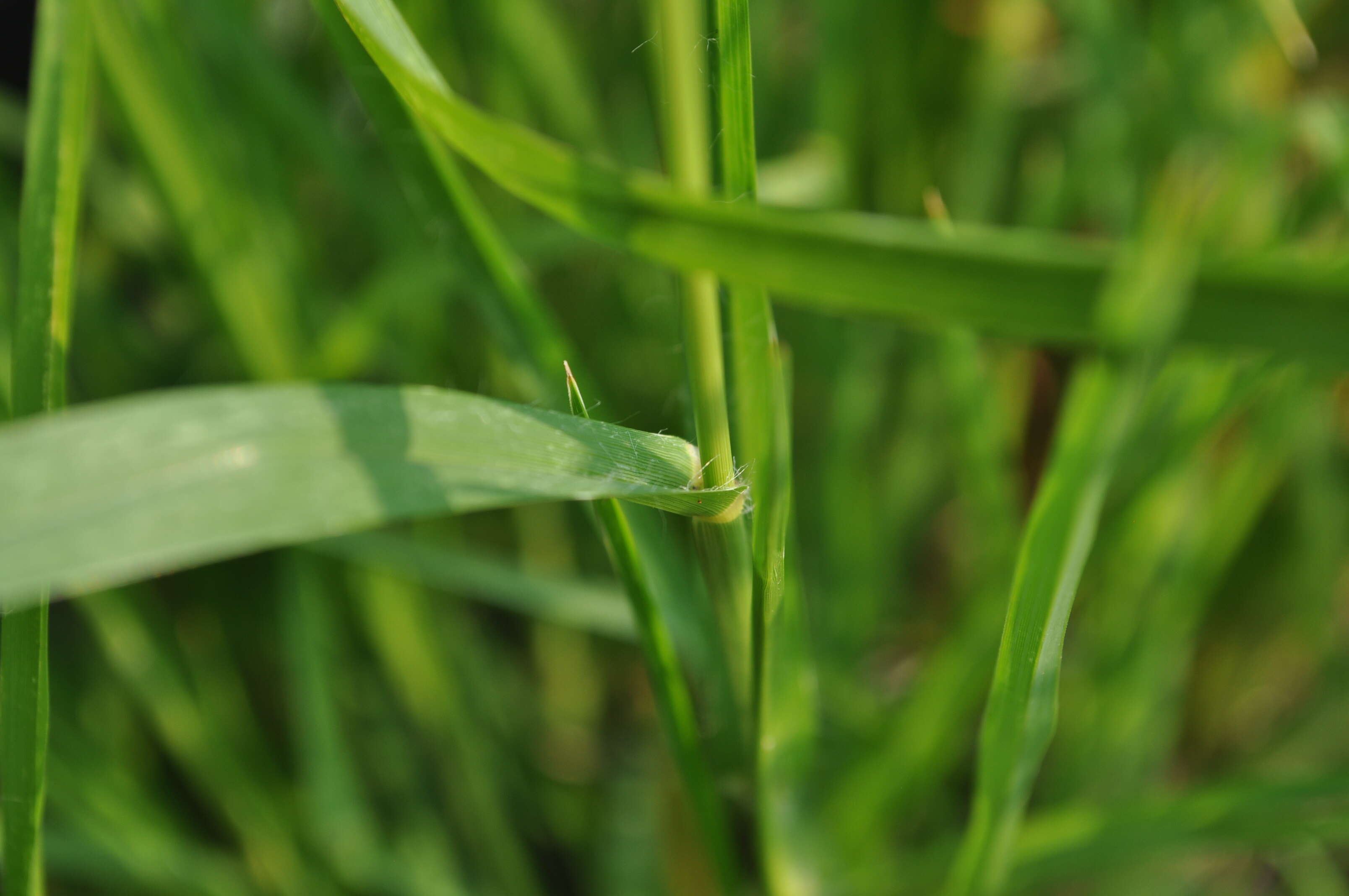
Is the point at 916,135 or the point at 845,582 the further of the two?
the point at 916,135

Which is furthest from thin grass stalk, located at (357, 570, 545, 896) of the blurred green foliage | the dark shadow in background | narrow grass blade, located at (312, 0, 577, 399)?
the dark shadow in background

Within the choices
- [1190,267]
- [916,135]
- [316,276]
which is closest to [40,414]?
[1190,267]

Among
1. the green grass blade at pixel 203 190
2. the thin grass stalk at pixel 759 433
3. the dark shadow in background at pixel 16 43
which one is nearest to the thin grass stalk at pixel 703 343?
the thin grass stalk at pixel 759 433

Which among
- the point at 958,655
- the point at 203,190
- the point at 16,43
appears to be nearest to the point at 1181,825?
the point at 958,655

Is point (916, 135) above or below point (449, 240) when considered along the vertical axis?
above

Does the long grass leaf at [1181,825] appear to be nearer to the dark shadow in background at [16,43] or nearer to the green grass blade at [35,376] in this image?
the green grass blade at [35,376]

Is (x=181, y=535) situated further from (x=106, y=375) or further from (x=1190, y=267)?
(x=106, y=375)

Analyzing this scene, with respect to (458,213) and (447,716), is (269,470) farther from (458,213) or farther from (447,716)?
(447,716)

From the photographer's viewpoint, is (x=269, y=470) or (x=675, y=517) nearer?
(x=269, y=470)
